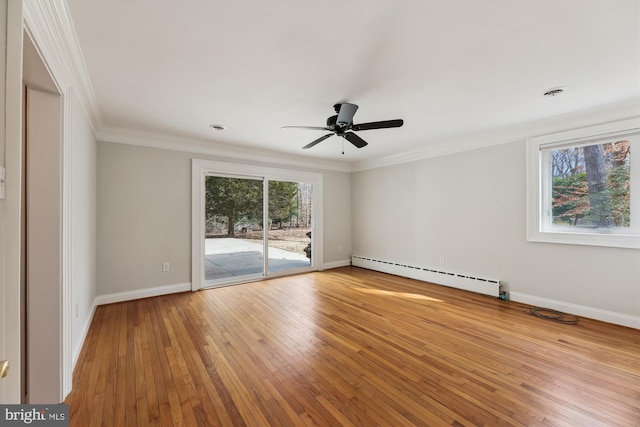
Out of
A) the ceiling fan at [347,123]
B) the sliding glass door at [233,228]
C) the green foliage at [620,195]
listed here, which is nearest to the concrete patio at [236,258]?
the sliding glass door at [233,228]

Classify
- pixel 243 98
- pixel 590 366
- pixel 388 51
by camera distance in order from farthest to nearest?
pixel 243 98 < pixel 590 366 < pixel 388 51

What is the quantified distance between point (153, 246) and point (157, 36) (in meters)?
3.00

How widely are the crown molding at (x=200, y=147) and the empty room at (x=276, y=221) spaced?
0.11 ft

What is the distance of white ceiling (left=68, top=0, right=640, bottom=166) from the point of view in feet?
4.98

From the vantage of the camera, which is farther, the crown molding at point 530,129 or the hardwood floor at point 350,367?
the crown molding at point 530,129

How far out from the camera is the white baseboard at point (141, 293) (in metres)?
3.47

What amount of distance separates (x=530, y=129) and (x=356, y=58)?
288 cm

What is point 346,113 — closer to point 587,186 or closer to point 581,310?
point 587,186

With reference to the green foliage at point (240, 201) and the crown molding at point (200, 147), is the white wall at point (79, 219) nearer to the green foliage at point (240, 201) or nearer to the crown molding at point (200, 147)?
the crown molding at point (200, 147)

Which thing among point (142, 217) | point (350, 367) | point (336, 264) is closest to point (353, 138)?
point (350, 367)

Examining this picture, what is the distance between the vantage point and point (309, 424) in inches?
59.9

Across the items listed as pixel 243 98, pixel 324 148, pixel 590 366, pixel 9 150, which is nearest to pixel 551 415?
pixel 590 366

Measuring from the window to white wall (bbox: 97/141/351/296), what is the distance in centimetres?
484

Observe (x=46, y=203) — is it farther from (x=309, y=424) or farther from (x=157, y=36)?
(x=309, y=424)
